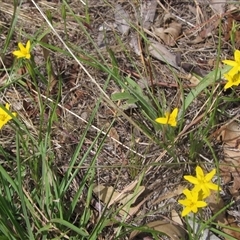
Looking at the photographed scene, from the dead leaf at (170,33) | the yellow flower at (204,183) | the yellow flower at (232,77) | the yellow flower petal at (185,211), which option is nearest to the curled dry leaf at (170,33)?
the dead leaf at (170,33)

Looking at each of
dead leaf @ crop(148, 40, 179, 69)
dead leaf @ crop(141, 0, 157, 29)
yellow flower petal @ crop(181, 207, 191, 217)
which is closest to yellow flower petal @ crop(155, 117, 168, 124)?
yellow flower petal @ crop(181, 207, 191, 217)

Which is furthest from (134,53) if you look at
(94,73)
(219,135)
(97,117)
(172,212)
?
(172,212)

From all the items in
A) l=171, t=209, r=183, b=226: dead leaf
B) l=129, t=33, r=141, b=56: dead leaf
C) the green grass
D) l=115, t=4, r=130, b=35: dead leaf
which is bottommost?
l=171, t=209, r=183, b=226: dead leaf

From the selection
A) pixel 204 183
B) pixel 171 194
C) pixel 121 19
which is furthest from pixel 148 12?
pixel 204 183

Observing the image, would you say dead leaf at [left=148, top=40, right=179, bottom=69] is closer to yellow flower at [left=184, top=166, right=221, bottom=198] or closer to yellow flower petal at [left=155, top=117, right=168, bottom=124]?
yellow flower petal at [left=155, top=117, right=168, bottom=124]

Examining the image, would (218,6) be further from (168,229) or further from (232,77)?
(168,229)

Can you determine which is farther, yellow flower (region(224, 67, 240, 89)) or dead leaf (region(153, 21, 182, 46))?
Answer: dead leaf (region(153, 21, 182, 46))
